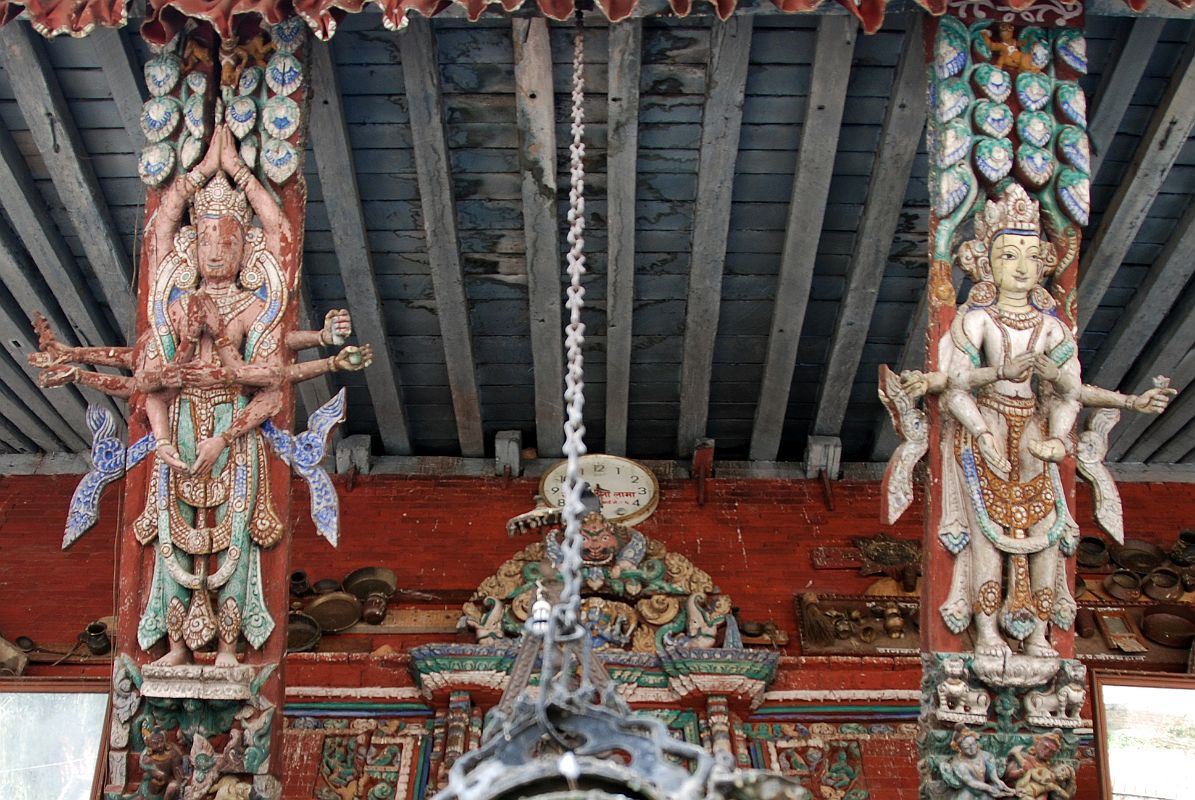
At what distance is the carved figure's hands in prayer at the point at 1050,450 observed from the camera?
6938 millimetres

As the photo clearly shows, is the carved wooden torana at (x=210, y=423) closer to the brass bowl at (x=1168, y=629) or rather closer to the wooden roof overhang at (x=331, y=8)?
the wooden roof overhang at (x=331, y=8)

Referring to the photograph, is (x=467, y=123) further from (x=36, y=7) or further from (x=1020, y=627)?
(x=1020, y=627)

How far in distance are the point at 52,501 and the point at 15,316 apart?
5.01 ft

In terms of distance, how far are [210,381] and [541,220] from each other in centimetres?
244

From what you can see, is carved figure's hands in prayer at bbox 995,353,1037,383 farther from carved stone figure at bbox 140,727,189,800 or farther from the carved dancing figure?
carved stone figure at bbox 140,727,189,800

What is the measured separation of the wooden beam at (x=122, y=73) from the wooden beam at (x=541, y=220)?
2.09 meters

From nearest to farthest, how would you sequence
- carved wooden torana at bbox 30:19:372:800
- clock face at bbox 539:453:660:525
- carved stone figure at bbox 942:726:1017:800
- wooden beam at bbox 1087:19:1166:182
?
1. carved stone figure at bbox 942:726:1017:800
2. carved wooden torana at bbox 30:19:372:800
3. wooden beam at bbox 1087:19:1166:182
4. clock face at bbox 539:453:660:525

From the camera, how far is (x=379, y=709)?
8555mm

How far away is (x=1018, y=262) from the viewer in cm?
720

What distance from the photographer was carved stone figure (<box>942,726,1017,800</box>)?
671 cm

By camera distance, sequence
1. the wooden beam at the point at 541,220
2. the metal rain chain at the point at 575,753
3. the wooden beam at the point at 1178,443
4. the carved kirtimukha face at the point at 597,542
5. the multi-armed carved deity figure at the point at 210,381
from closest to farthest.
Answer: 1. the metal rain chain at the point at 575,753
2. the multi-armed carved deity figure at the point at 210,381
3. the wooden beam at the point at 541,220
4. the carved kirtimukha face at the point at 597,542
5. the wooden beam at the point at 1178,443

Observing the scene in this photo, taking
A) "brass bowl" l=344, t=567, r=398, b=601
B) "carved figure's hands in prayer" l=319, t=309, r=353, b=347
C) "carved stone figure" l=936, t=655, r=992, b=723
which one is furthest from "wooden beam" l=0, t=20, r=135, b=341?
"carved stone figure" l=936, t=655, r=992, b=723

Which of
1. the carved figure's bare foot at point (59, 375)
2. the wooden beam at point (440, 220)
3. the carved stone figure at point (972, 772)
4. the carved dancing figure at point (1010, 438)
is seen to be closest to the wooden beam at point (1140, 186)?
the carved dancing figure at point (1010, 438)

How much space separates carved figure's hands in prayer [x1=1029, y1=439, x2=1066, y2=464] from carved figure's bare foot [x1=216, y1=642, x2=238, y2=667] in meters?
3.78
